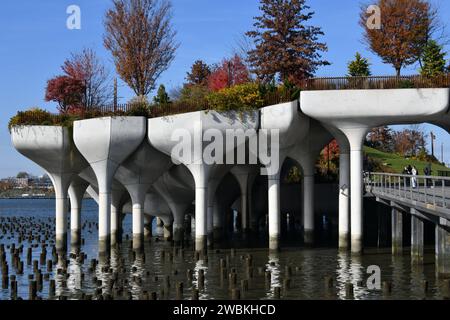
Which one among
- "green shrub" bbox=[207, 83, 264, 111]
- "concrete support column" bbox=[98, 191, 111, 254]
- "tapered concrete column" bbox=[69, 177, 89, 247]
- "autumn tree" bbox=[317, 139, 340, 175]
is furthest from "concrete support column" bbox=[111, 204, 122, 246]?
"autumn tree" bbox=[317, 139, 340, 175]

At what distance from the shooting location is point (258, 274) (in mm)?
42406

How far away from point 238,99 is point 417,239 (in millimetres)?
15683

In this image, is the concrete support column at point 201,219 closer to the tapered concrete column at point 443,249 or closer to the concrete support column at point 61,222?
the concrete support column at point 61,222

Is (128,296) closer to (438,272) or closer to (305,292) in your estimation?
(305,292)

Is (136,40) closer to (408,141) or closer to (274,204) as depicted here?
(274,204)

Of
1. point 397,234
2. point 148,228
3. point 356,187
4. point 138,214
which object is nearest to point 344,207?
point 356,187

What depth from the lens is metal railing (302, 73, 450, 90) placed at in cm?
4997

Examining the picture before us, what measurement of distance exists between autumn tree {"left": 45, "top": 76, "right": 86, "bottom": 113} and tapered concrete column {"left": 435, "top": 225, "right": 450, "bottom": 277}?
36339mm

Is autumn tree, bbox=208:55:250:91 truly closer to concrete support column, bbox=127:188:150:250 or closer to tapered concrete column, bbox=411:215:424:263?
concrete support column, bbox=127:188:150:250

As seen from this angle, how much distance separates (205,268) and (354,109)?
14832 millimetres

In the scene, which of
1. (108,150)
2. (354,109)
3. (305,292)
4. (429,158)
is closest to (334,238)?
(354,109)

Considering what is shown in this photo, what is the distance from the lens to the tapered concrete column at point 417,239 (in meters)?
A: 43.6

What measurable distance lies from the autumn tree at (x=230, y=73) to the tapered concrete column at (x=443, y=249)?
150 feet

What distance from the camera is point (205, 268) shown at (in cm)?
4559
